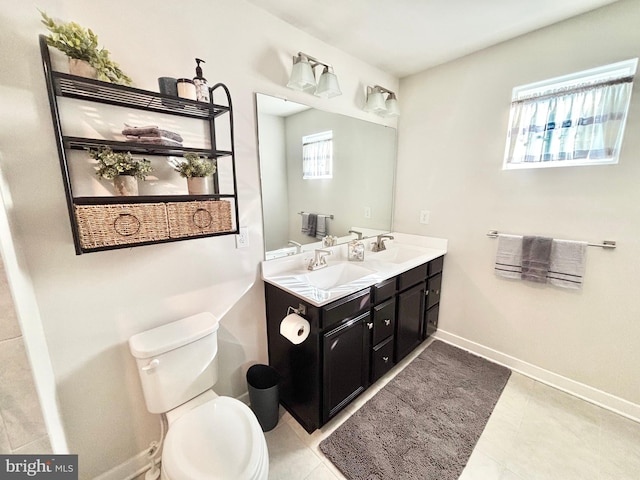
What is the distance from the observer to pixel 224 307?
154 centimetres

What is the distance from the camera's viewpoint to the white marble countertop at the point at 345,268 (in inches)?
58.4

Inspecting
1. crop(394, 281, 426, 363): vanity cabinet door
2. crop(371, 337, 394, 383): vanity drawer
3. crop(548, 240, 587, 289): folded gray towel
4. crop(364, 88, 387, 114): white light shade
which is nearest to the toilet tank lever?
crop(371, 337, 394, 383): vanity drawer

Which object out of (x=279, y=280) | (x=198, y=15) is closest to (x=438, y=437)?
(x=279, y=280)

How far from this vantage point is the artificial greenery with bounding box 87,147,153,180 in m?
0.99

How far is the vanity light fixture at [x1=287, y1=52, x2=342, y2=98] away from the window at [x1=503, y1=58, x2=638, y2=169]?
4.52 ft

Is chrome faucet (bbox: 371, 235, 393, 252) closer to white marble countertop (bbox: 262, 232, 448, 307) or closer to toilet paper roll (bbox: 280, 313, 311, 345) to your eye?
white marble countertop (bbox: 262, 232, 448, 307)

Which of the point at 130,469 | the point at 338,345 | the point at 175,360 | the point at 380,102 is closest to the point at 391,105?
the point at 380,102

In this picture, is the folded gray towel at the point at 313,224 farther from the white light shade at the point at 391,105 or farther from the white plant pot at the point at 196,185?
the white light shade at the point at 391,105

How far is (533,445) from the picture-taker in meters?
1.49

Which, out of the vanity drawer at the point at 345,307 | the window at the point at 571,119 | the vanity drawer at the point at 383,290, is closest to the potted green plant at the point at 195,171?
the vanity drawer at the point at 345,307

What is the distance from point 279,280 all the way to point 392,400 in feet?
3.85

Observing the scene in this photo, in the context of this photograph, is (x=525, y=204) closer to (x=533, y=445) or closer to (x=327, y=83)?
(x=533, y=445)

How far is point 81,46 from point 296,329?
1.43 m

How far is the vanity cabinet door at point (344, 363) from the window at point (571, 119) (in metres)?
1.71
